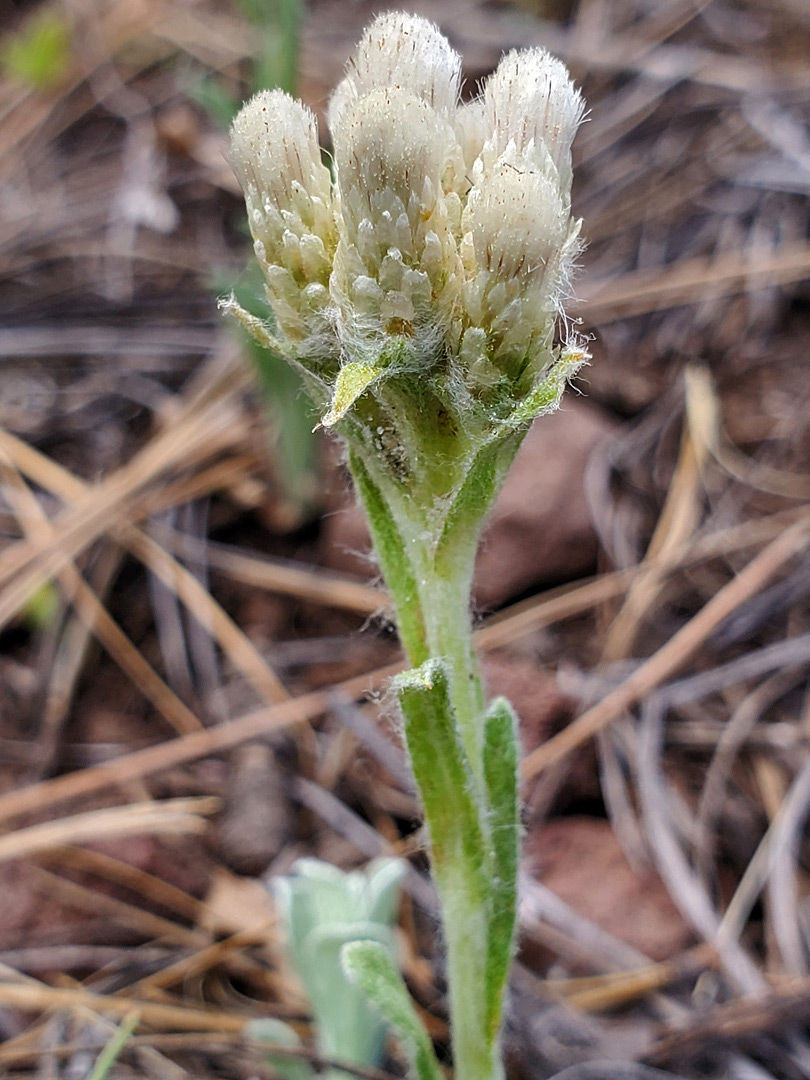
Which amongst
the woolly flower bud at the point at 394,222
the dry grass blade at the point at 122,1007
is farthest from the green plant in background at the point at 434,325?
the dry grass blade at the point at 122,1007

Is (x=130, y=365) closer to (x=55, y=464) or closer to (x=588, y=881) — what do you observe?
(x=55, y=464)

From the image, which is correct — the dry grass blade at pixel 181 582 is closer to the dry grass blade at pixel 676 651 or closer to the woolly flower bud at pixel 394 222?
the dry grass blade at pixel 676 651

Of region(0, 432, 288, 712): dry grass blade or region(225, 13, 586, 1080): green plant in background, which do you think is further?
region(0, 432, 288, 712): dry grass blade

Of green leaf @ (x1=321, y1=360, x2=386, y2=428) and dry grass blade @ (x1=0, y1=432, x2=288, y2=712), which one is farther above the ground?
dry grass blade @ (x1=0, y1=432, x2=288, y2=712)

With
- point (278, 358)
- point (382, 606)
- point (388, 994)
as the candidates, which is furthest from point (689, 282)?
point (388, 994)

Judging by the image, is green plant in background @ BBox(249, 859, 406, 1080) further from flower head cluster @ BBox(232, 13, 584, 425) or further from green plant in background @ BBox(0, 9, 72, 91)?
green plant in background @ BBox(0, 9, 72, 91)

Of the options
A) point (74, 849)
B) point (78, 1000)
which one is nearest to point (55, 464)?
point (74, 849)

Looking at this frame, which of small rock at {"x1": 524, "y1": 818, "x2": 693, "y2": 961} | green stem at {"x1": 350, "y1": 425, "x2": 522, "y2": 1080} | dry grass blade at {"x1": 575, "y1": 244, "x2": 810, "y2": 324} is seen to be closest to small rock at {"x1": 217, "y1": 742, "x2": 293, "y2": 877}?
small rock at {"x1": 524, "y1": 818, "x2": 693, "y2": 961}
